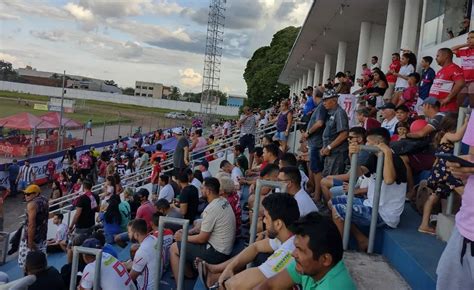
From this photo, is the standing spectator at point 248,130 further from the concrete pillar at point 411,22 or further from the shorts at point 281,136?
the concrete pillar at point 411,22

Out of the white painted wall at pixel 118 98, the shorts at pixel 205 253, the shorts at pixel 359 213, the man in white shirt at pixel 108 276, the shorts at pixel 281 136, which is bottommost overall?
the man in white shirt at pixel 108 276

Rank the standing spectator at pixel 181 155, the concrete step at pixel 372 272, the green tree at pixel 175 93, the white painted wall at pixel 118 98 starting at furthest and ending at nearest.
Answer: the green tree at pixel 175 93 < the white painted wall at pixel 118 98 < the standing spectator at pixel 181 155 < the concrete step at pixel 372 272

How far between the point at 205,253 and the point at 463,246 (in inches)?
125

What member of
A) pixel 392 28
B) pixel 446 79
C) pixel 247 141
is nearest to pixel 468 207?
pixel 446 79

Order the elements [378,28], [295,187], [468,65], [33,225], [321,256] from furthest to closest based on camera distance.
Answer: [378,28]
[33,225]
[468,65]
[295,187]
[321,256]

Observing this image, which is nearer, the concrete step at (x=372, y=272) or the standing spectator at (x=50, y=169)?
the concrete step at (x=372, y=272)

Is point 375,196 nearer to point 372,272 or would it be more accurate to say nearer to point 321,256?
point 372,272

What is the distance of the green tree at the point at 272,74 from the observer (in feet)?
177

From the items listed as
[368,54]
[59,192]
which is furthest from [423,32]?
[59,192]

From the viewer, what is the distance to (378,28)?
17578 mm

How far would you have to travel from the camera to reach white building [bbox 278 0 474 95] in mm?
9383

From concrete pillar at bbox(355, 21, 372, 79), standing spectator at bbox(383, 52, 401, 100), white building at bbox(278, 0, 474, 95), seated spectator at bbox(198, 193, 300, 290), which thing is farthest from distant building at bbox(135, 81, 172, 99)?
seated spectator at bbox(198, 193, 300, 290)

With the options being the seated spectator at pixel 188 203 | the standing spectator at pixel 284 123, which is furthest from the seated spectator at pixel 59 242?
the standing spectator at pixel 284 123

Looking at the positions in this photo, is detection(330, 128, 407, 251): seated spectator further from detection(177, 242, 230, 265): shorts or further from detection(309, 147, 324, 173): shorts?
A: detection(309, 147, 324, 173): shorts
